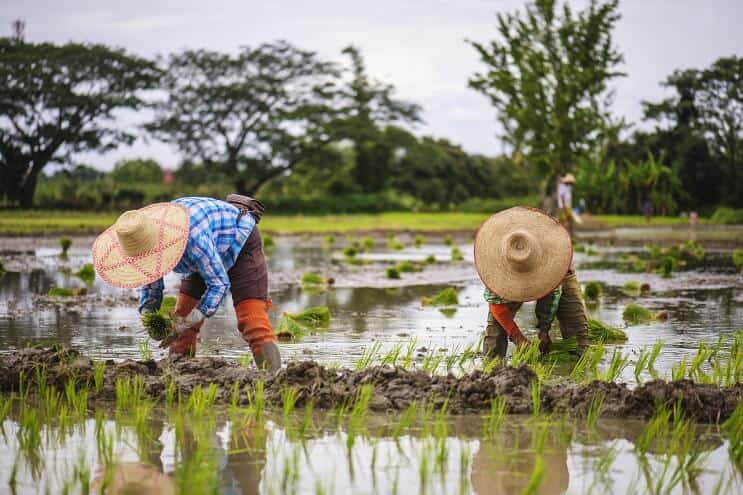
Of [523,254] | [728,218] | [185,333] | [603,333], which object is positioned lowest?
[603,333]

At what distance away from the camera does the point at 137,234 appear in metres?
6.19

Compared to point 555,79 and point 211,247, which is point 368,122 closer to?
point 555,79

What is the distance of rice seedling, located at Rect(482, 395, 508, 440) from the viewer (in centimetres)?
544

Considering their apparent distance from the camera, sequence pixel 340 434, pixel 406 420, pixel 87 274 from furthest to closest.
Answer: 1. pixel 87 274
2. pixel 340 434
3. pixel 406 420

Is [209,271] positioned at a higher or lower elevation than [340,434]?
higher

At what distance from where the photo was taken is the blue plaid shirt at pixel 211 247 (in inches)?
246

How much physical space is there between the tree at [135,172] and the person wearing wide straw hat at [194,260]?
5141cm

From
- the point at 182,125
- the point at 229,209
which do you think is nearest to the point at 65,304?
the point at 229,209

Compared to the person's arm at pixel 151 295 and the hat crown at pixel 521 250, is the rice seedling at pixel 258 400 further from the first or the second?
the hat crown at pixel 521 250

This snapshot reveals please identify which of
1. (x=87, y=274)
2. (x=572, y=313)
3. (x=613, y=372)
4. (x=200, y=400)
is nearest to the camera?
(x=200, y=400)

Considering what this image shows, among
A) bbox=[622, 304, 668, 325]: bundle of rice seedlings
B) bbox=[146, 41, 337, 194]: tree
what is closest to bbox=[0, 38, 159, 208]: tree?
bbox=[146, 41, 337, 194]: tree

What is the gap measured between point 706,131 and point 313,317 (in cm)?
4181

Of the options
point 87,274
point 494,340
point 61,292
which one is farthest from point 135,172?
point 494,340

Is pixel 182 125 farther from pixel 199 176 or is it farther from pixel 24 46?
pixel 24 46
